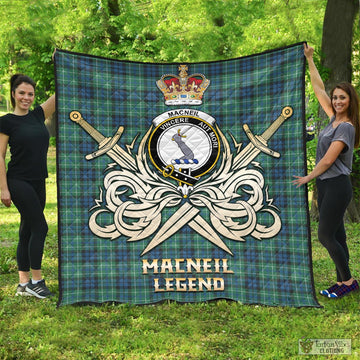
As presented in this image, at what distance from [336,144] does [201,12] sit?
348 inches

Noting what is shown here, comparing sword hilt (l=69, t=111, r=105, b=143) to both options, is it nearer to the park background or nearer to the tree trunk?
the park background

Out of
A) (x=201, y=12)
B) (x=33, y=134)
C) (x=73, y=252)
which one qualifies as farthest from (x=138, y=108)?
(x=201, y=12)

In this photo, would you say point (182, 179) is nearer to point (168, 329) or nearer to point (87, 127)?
point (87, 127)

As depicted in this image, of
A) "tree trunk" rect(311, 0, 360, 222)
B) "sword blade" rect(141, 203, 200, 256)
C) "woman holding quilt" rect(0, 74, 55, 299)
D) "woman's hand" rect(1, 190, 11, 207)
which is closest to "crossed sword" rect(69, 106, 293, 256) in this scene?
"sword blade" rect(141, 203, 200, 256)

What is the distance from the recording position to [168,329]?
4164 mm

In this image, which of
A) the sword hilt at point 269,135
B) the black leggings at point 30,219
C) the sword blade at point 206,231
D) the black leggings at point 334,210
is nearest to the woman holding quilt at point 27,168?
the black leggings at point 30,219

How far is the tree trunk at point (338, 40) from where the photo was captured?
28.6ft

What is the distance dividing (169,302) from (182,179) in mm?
1169

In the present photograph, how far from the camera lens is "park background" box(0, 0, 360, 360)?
3893mm

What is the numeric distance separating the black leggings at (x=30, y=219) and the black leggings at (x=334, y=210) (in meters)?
2.69

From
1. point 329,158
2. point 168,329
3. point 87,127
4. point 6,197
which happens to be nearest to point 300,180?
point 329,158

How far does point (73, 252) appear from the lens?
4.73 meters

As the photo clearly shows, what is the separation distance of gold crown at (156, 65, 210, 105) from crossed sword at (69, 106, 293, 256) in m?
0.56

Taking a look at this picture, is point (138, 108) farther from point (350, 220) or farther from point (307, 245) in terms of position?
point (350, 220)
